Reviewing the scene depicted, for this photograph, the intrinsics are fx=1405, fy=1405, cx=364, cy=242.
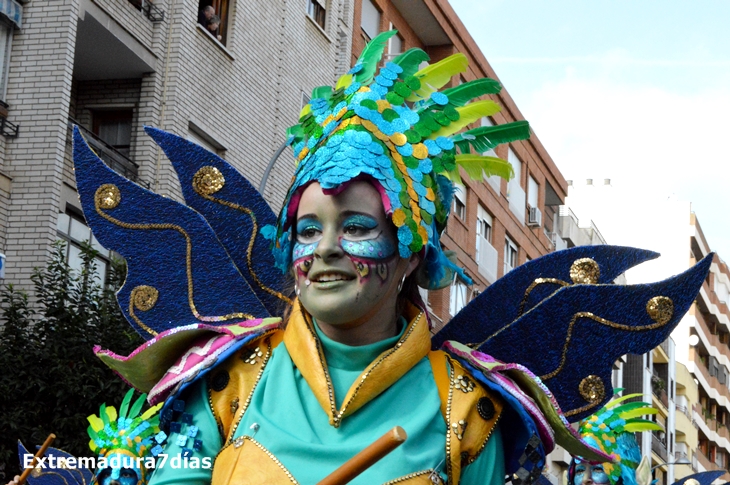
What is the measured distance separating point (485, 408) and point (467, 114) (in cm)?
114

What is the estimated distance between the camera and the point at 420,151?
16.5ft

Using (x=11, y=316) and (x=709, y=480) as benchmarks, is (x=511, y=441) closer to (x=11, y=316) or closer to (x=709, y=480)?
(x=709, y=480)

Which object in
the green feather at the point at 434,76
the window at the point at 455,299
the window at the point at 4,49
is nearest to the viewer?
the green feather at the point at 434,76

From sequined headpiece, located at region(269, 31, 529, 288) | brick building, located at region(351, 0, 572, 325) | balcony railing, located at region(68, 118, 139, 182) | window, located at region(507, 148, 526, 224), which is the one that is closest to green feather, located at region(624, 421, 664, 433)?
sequined headpiece, located at region(269, 31, 529, 288)

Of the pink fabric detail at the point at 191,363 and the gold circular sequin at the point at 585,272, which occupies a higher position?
the gold circular sequin at the point at 585,272

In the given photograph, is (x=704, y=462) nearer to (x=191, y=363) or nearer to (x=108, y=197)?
(x=108, y=197)

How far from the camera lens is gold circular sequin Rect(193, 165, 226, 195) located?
568 centimetres

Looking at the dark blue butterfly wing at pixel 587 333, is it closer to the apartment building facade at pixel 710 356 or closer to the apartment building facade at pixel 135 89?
the apartment building facade at pixel 135 89

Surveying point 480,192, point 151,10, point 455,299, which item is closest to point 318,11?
point 151,10

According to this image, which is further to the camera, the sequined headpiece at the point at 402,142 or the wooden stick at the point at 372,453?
the sequined headpiece at the point at 402,142

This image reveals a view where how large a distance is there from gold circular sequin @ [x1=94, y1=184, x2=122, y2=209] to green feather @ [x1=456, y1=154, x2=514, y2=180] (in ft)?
4.40

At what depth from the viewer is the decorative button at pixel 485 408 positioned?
16.2ft

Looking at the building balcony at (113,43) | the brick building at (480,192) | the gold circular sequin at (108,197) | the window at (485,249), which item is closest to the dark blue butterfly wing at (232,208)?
the gold circular sequin at (108,197)

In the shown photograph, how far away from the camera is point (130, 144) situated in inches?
731
